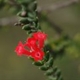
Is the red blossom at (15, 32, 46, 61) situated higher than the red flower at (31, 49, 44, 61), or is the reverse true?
the red blossom at (15, 32, 46, 61)

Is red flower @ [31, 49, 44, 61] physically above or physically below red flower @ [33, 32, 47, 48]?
below

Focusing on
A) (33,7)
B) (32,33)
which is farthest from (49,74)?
(33,7)

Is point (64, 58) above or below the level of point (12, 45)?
below

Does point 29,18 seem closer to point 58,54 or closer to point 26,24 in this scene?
point 26,24

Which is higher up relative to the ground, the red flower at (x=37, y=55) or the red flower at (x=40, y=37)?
the red flower at (x=40, y=37)

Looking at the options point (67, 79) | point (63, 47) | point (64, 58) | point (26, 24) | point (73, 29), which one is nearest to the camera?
point (26, 24)

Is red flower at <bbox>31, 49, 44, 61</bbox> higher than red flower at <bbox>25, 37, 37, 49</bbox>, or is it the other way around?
red flower at <bbox>25, 37, 37, 49</bbox>

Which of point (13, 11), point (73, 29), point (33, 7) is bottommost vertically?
point (33, 7)

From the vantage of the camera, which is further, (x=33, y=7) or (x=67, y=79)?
(x=67, y=79)
